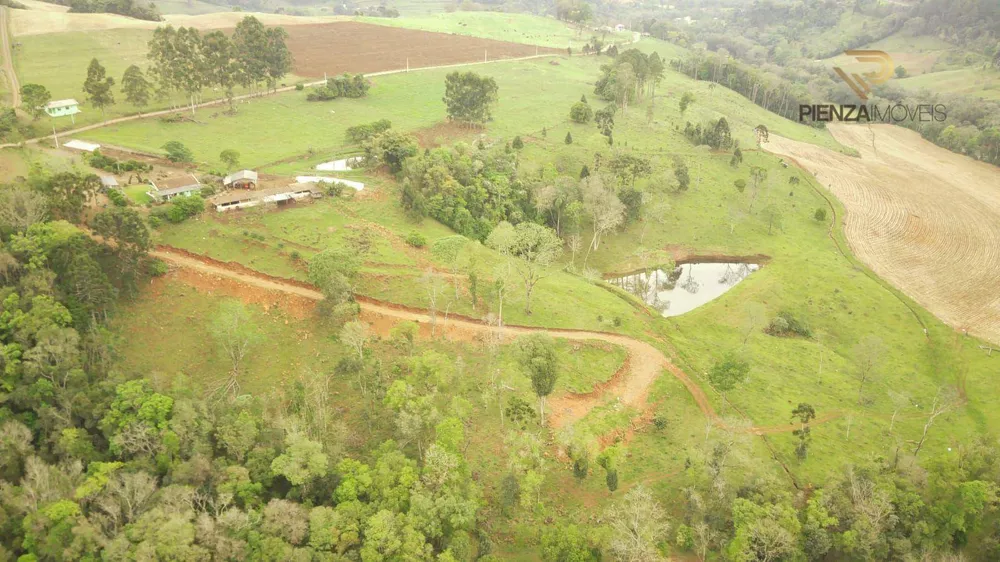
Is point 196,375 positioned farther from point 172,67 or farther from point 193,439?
point 172,67

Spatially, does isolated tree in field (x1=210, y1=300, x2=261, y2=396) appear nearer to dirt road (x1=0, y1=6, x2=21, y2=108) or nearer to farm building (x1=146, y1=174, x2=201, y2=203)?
farm building (x1=146, y1=174, x2=201, y2=203)

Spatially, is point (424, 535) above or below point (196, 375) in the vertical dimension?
below

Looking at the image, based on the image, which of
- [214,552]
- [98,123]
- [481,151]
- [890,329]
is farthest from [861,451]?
[98,123]

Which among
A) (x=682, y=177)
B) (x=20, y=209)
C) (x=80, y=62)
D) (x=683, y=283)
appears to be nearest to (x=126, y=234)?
(x=20, y=209)

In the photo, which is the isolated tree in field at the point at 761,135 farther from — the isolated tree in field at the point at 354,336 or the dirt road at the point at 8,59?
the dirt road at the point at 8,59

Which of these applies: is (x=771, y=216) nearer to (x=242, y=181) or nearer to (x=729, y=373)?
(x=729, y=373)

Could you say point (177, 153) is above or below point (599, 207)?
above
